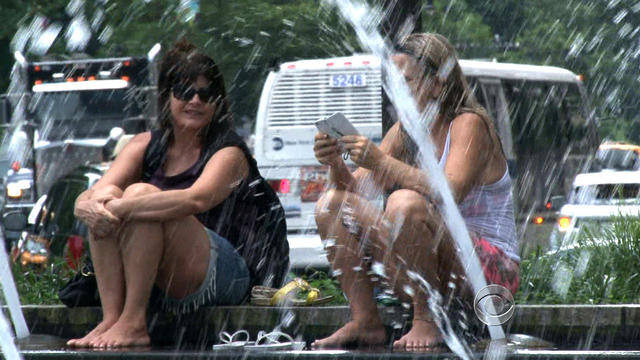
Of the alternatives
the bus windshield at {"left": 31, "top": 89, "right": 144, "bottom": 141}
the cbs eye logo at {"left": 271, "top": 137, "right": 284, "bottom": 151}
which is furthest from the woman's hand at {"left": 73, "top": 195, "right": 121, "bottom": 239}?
the bus windshield at {"left": 31, "top": 89, "right": 144, "bottom": 141}

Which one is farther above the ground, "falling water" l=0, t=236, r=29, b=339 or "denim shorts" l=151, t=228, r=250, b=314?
"denim shorts" l=151, t=228, r=250, b=314

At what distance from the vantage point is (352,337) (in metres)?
5.05

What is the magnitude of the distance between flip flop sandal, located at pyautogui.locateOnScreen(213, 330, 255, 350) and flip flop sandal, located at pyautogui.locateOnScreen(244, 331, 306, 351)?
0.06 m

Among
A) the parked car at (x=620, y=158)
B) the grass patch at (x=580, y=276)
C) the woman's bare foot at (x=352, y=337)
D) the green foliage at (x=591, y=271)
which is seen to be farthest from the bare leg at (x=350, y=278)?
the parked car at (x=620, y=158)

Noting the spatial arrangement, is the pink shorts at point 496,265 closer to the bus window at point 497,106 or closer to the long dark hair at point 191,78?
the long dark hair at point 191,78

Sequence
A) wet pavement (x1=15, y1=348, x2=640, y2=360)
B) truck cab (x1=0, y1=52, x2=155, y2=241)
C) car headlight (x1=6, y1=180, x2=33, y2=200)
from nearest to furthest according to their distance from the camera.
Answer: wet pavement (x1=15, y1=348, x2=640, y2=360) < truck cab (x1=0, y1=52, x2=155, y2=241) < car headlight (x1=6, y1=180, x2=33, y2=200)

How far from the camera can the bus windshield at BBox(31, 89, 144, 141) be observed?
20750mm

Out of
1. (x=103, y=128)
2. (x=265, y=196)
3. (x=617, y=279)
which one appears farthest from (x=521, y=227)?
(x=265, y=196)

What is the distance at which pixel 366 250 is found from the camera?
4.96 meters

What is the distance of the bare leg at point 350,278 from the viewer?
16.4ft

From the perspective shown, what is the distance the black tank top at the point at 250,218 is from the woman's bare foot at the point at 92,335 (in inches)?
25.8

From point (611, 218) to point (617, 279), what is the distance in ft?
4.79

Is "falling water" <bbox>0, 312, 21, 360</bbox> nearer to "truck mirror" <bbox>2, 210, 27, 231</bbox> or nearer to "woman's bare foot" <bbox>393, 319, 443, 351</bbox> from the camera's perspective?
"woman's bare foot" <bbox>393, 319, 443, 351</bbox>

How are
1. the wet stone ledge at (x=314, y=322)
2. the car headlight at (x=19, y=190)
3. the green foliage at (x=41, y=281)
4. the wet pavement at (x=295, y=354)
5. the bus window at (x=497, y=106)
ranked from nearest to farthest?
the wet pavement at (x=295, y=354)
the wet stone ledge at (x=314, y=322)
the green foliage at (x=41, y=281)
the bus window at (x=497, y=106)
the car headlight at (x=19, y=190)
